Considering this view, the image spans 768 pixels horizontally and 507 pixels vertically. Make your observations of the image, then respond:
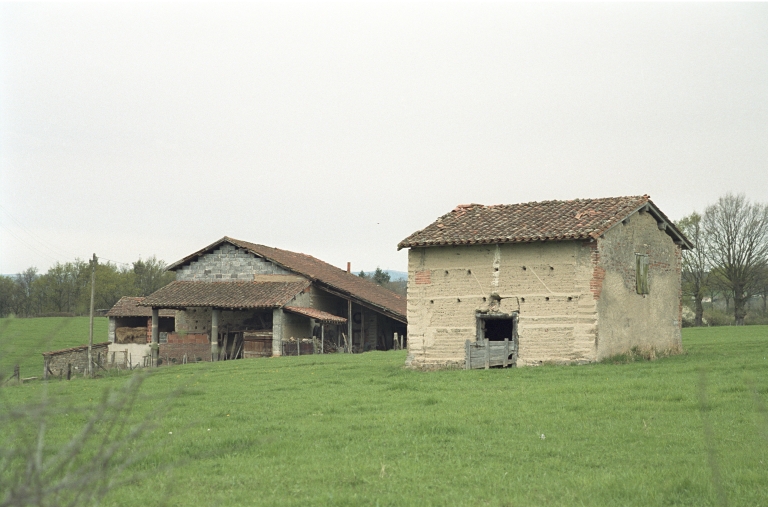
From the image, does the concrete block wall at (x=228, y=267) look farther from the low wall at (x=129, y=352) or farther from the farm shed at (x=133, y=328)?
the low wall at (x=129, y=352)

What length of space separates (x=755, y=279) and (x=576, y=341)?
40.5 meters

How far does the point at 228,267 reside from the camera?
3900 cm

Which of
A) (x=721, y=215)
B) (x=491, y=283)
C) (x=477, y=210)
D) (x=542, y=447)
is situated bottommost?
(x=542, y=447)

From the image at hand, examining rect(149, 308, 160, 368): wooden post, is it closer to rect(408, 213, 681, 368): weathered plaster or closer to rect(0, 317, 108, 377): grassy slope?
rect(0, 317, 108, 377): grassy slope

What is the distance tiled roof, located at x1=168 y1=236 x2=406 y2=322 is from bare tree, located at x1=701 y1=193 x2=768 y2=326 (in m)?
26.0

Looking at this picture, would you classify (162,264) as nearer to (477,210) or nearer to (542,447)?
(477,210)

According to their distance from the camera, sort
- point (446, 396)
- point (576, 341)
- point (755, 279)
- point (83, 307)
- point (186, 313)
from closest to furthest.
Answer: point (446, 396), point (576, 341), point (186, 313), point (755, 279), point (83, 307)

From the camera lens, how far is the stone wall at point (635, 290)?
20719 millimetres

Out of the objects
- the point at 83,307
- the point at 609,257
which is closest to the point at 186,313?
the point at 609,257

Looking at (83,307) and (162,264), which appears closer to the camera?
(83,307)

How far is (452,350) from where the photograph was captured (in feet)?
71.7

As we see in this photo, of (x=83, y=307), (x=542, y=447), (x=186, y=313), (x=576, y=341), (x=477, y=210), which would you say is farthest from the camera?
(x=83, y=307)

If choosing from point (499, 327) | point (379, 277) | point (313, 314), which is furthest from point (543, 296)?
point (379, 277)

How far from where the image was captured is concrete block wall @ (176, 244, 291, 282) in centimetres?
3856
